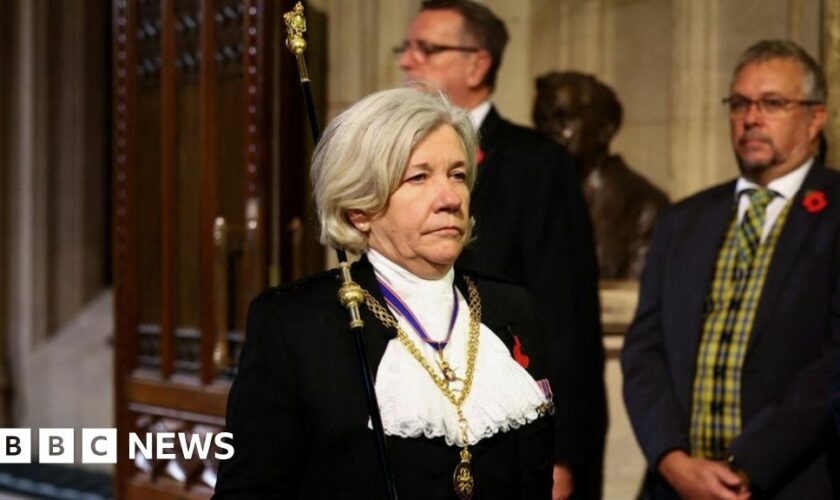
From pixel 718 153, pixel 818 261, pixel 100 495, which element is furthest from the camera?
pixel 100 495

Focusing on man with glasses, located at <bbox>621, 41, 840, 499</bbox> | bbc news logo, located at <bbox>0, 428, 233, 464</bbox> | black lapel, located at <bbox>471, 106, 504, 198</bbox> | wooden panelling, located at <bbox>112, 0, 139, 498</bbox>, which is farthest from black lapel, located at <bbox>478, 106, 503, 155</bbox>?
wooden panelling, located at <bbox>112, 0, 139, 498</bbox>

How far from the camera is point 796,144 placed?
3709 mm

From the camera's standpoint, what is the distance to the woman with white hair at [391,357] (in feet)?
7.19

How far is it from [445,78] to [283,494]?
189 cm

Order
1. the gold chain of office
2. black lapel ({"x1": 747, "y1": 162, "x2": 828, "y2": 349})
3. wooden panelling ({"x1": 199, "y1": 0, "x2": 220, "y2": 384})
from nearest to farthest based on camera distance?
the gold chain of office
black lapel ({"x1": 747, "y1": 162, "x2": 828, "y2": 349})
wooden panelling ({"x1": 199, "y1": 0, "x2": 220, "y2": 384})

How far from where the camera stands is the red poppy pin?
3568 mm

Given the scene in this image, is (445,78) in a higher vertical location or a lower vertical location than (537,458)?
higher

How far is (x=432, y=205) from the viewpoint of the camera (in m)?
2.23

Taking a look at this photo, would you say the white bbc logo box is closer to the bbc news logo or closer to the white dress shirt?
the bbc news logo

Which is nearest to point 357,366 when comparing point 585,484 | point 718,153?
point 585,484

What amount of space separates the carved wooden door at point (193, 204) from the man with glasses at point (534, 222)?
1340 millimetres

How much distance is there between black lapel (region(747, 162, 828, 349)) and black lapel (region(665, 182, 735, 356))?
0.58 ft

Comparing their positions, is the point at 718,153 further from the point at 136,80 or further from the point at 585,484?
the point at 136,80

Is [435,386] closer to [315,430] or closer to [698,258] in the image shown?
[315,430]
